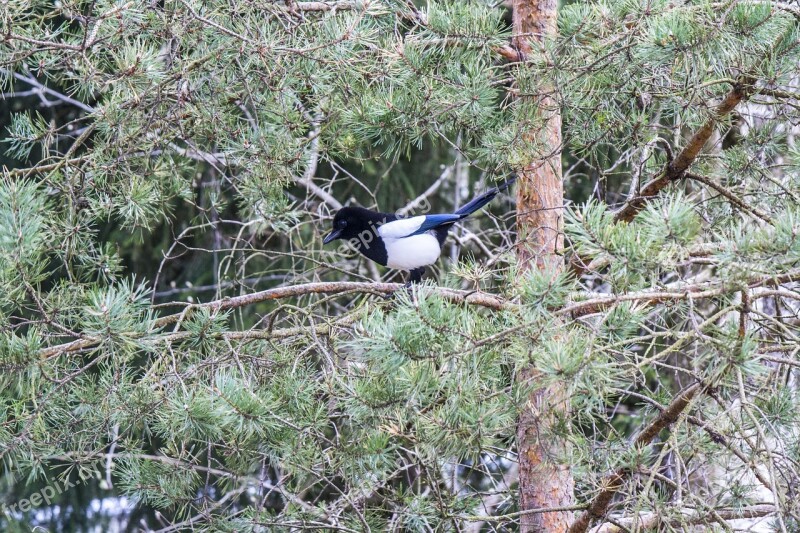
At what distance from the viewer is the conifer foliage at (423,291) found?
6.52 ft

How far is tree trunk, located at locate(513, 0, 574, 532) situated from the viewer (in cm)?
280

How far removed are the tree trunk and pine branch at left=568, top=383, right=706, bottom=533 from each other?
0.13 m

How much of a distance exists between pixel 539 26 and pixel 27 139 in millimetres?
1871

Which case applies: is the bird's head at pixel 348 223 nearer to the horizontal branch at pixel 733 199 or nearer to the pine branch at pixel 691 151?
the pine branch at pixel 691 151

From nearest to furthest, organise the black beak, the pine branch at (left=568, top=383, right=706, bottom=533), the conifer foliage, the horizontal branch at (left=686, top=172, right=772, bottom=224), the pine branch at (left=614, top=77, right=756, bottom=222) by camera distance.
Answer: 1. the conifer foliage
2. the pine branch at (left=568, top=383, right=706, bottom=533)
3. the pine branch at (left=614, top=77, right=756, bottom=222)
4. the horizontal branch at (left=686, top=172, right=772, bottom=224)
5. the black beak

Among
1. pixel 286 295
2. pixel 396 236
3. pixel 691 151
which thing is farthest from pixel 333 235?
pixel 691 151

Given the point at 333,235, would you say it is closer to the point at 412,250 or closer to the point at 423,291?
the point at 412,250

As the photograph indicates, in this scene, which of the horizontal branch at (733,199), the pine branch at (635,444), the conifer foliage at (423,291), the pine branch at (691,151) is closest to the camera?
the conifer foliage at (423,291)

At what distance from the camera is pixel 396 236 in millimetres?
3871

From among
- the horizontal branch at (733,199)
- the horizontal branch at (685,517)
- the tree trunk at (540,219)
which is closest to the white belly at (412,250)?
the tree trunk at (540,219)

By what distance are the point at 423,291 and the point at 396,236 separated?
1737 millimetres

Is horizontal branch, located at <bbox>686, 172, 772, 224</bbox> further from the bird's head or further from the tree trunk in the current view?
the bird's head

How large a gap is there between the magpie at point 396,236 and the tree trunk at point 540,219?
53 centimetres

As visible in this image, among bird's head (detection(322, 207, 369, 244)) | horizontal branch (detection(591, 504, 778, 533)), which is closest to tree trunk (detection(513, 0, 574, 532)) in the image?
horizontal branch (detection(591, 504, 778, 533))
